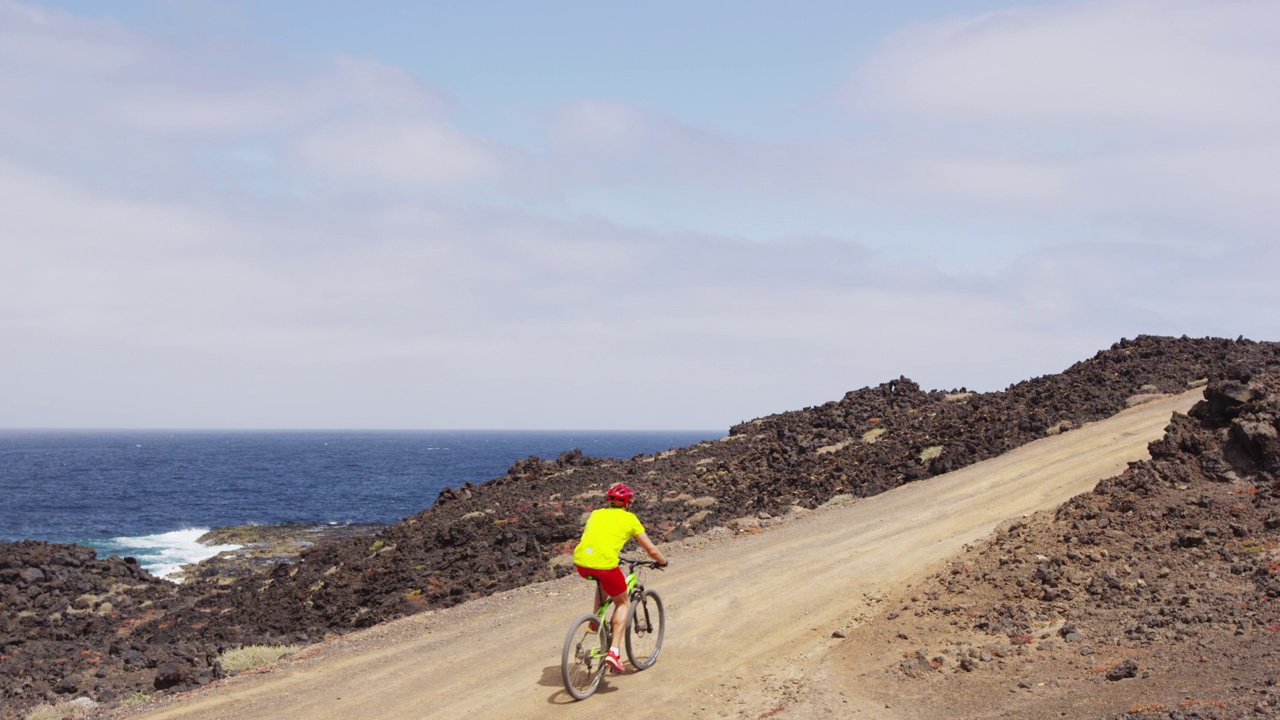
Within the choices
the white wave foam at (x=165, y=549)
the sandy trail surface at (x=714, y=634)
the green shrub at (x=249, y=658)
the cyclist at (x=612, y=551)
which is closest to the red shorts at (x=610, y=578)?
the cyclist at (x=612, y=551)

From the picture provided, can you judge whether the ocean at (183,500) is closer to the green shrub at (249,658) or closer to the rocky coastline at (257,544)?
the rocky coastline at (257,544)

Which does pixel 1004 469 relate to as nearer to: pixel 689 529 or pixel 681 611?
pixel 689 529

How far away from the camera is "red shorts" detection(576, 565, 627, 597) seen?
11570 millimetres

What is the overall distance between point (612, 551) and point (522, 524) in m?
15.8

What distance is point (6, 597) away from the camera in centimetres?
3183

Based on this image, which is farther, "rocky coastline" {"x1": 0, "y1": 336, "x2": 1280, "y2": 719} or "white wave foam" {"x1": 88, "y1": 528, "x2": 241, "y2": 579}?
"white wave foam" {"x1": 88, "y1": 528, "x2": 241, "y2": 579}

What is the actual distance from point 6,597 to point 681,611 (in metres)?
27.3

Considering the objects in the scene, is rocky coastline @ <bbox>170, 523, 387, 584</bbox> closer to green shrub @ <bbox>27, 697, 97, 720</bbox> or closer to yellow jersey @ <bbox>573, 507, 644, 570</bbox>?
green shrub @ <bbox>27, 697, 97, 720</bbox>

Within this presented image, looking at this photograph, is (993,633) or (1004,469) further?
(1004,469)

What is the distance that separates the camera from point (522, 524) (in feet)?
87.9

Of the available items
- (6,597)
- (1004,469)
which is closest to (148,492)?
(6,597)

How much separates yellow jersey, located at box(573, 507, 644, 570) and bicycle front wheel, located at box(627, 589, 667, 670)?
3.29ft

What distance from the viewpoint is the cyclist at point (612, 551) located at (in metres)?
11.5

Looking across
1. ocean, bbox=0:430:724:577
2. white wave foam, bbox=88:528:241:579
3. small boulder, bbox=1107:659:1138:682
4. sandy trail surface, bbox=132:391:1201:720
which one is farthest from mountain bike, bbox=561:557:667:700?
ocean, bbox=0:430:724:577
